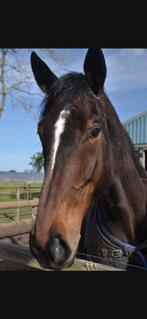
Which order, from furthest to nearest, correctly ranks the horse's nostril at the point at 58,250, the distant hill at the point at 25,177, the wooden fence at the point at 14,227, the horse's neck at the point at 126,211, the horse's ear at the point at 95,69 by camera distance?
the distant hill at the point at 25,177 < the wooden fence at the point at 14,227 < the horse's neck at the point at 126,211 < the horse's ear at the point at 95,69 < the horse's nostril at the point at 58,250

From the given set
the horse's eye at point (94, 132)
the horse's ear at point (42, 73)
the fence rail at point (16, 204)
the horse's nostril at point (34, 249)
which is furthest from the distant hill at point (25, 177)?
the horse's nostril at point (34, 249)

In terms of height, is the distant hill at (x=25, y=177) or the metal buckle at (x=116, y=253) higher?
the distant hill at (x=25, y=177)

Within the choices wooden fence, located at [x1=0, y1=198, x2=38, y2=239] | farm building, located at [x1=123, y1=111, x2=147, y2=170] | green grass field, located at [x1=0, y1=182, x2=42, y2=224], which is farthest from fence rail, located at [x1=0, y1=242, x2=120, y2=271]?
farm building, located at [x1=123, y1=111, x2=147, y2=170]

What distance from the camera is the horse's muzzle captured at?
5.88ft

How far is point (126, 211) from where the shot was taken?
8.91ft

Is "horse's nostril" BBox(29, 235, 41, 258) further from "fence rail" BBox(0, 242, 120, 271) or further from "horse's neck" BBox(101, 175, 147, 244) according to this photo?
"horse's neck" BBox(101, 175, 147, 244)

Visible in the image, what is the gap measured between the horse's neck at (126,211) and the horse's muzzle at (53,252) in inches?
35.4

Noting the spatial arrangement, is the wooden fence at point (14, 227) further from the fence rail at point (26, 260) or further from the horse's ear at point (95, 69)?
the horse's ear at point (95, 69)

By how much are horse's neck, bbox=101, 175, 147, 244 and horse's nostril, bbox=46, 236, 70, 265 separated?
891 millimetres

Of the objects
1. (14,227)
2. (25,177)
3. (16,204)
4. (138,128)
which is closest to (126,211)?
(14,227)

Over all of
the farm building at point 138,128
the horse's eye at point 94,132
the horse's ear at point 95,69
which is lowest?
the horse's eye at point 94,132

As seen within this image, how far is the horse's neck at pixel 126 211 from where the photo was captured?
2.69 m

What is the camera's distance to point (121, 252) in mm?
2703

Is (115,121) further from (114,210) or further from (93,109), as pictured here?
(114,210)
